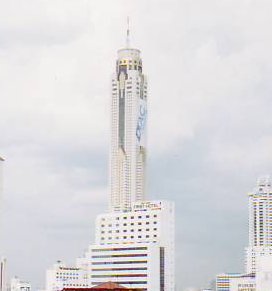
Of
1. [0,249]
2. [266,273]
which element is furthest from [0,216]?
[266,273]

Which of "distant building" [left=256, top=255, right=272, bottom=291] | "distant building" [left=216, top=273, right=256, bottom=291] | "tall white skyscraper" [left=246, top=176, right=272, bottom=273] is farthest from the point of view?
"tall white skyscraper" [left=246, top=176, right=272, bottom=273]

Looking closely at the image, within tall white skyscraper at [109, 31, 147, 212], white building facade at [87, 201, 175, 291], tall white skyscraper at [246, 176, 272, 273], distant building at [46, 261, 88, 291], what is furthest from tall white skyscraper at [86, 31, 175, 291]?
tall white skyscraper at [246, 176, 272, 273]

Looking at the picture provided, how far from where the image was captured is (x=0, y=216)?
72.9 metres

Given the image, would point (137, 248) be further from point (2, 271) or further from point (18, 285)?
point (18, 285)

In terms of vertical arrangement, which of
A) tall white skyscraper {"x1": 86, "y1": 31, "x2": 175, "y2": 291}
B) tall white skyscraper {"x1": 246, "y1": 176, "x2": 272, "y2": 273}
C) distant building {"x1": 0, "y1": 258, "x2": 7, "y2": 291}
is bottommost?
distant building {"x1": 0, "y1": 258, "x2": 7, "y2": 291}

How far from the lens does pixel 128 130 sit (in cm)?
12456

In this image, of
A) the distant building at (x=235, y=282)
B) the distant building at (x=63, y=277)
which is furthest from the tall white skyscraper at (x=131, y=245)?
the distant building at (x=235, y=282)

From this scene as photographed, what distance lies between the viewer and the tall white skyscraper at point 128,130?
399ft

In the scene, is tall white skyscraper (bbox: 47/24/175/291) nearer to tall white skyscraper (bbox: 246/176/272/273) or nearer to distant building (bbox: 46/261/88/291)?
distant building (bbox: 46/261/88/291)

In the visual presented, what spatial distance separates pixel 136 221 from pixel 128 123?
31459 millimetres

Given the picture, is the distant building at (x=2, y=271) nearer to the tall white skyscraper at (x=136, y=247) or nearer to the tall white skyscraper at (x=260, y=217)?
the tall white skyscraper at (x=136, y=247)

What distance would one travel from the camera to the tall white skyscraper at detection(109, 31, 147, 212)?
122 meters

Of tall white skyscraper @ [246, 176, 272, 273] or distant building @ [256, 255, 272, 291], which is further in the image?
tall white skyscraper @ [246, 176, 272, 273]

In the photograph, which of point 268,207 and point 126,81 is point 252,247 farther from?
point 126,81
